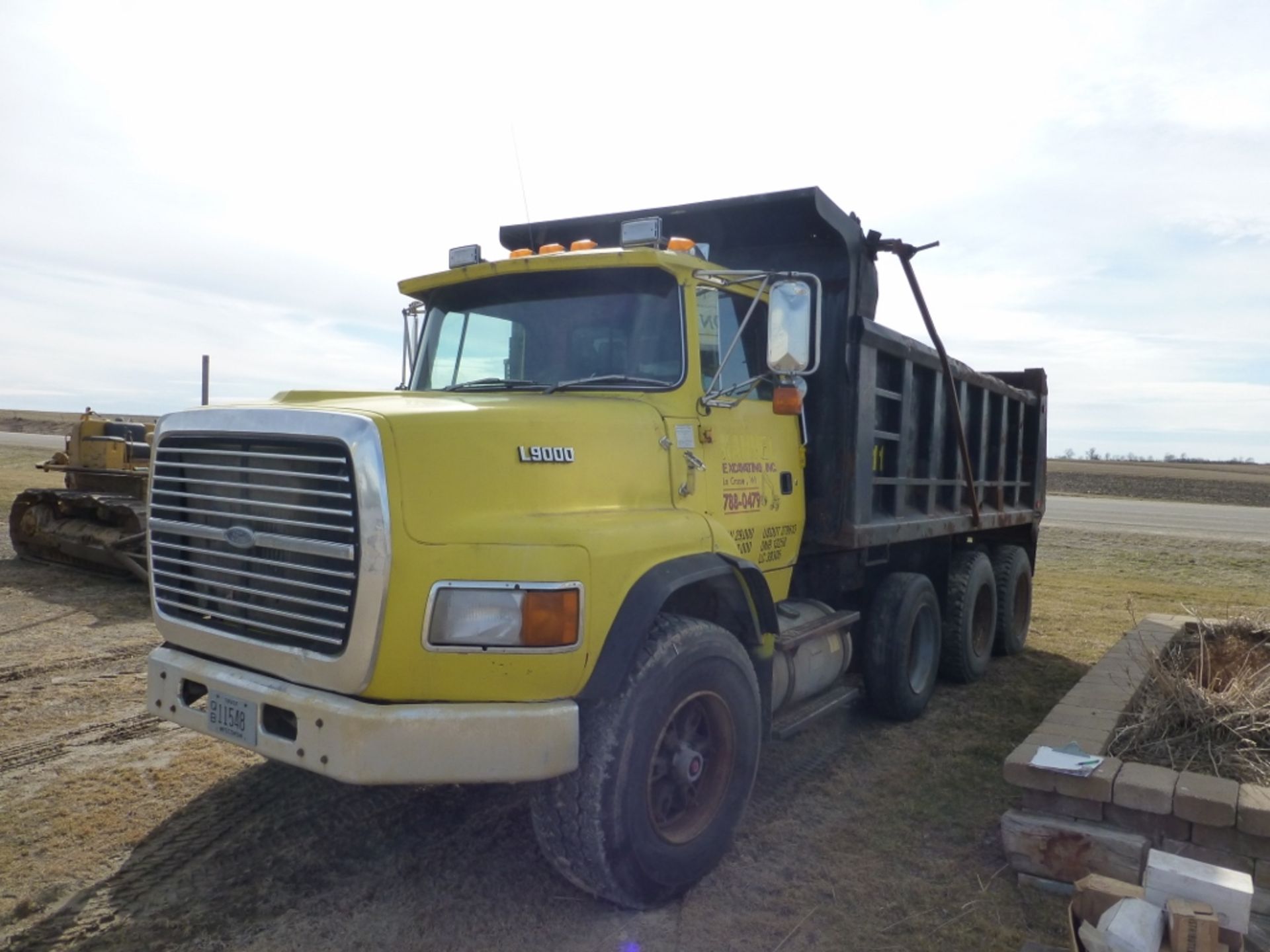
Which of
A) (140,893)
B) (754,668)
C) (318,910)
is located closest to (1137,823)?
(754,668)

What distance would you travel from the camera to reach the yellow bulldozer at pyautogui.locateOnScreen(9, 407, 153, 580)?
1073cm

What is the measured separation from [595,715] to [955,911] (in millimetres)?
1695

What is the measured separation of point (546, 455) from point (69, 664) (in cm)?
530

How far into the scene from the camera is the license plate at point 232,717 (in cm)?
343

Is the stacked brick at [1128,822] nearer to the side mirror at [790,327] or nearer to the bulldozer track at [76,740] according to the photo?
the side mirror at [790,327]

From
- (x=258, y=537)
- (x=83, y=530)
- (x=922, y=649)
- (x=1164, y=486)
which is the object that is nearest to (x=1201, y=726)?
(x=922, y=649)

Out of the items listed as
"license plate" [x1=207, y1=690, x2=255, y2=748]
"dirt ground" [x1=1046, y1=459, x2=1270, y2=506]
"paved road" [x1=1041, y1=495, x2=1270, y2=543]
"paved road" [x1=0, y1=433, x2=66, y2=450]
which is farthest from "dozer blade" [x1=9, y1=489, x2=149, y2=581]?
"dirt ground" [x1=1046, y1=459, x2=1270, y2=506]

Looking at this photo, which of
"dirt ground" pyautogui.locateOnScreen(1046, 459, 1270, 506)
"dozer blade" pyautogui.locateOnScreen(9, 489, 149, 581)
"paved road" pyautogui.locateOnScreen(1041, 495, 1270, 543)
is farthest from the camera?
"dirt ground" pyautogui.locateOnScreen(1046, 459, 1270, 506)

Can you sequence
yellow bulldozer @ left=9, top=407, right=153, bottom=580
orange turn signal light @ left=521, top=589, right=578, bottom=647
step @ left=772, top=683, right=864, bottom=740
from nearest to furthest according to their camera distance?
orange turn signal light @ left=521, top=589, right=578, bottom=647
step @ left=772, top=683, right=864, bottom=740
yellow bulldozer @ left=9, top=407, right=153, bottom=580

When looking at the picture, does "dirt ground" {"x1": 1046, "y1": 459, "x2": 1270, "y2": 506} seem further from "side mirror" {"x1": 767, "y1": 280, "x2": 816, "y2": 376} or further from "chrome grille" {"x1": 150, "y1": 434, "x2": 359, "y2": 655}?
"chrome grille" {"x1": 150, "y1": 434, "x2": 359, "y2": 655}

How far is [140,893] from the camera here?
369 centimetres

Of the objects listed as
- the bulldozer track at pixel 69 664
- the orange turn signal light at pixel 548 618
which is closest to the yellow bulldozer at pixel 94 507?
the bulldozer track at pixel 69 664

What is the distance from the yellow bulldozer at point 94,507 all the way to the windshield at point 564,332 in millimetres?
6968

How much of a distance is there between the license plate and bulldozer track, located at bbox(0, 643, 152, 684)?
3.89m
